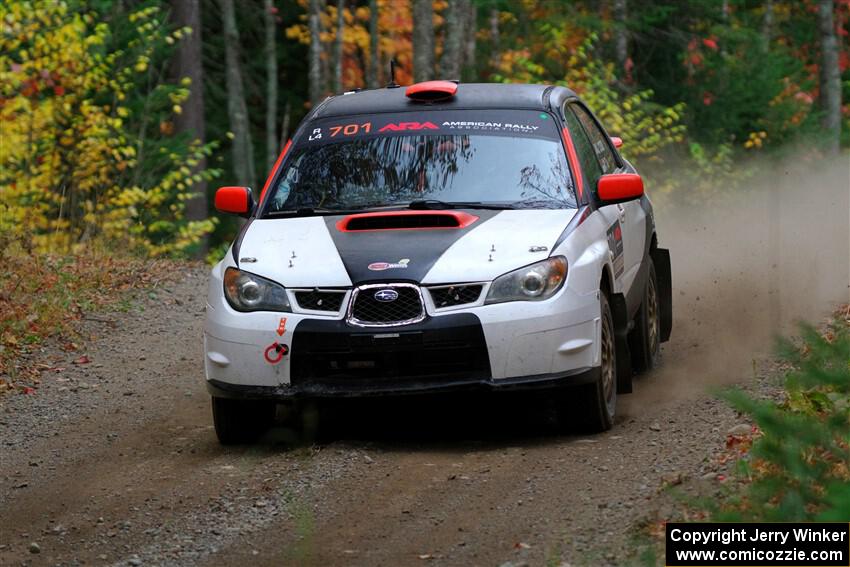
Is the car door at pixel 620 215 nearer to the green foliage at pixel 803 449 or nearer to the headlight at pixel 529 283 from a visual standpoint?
the headlight at pixel 529 283

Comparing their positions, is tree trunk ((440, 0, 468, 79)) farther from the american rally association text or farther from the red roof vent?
the american rally association text

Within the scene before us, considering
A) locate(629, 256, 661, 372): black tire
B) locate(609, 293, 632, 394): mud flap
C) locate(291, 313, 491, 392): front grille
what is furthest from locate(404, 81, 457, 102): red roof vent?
locate(291, 313, 491, 392): front grille

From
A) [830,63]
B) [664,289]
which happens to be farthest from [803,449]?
[830,63]

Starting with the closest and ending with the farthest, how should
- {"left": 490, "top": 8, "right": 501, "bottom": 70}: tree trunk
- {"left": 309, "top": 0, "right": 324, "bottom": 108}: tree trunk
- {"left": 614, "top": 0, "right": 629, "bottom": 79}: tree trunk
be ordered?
{"left": 614, "top": 0, "right": 629, "bottom": 79}: tree trunk < {"left": 309, "top": 0, "right": 324, "bottom": 108}: tree trunk < {"left": 490, "top": 8, "right": 501, "bottom": 70}: tree trunk

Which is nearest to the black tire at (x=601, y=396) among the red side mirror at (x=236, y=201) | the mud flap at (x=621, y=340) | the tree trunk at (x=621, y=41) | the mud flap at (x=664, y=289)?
the mud flap at (x=621, y=340)

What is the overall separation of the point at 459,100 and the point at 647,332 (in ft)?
7.16

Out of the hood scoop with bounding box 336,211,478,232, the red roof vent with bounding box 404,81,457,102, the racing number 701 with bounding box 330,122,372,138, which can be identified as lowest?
the hood scoop with bounding box 336,211,478,232

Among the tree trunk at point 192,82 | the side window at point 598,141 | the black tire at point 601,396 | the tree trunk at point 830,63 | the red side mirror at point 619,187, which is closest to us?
the black tire at point 601,396

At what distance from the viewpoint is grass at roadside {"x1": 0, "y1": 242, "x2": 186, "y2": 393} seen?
37.1ft

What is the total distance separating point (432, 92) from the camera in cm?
906

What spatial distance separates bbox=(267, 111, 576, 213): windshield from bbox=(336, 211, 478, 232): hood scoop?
0.36 meters

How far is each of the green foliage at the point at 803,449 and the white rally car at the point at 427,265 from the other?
2474mm

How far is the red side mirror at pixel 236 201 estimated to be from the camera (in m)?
8.63

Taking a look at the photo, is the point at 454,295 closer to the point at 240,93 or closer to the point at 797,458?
the point at 797,458
